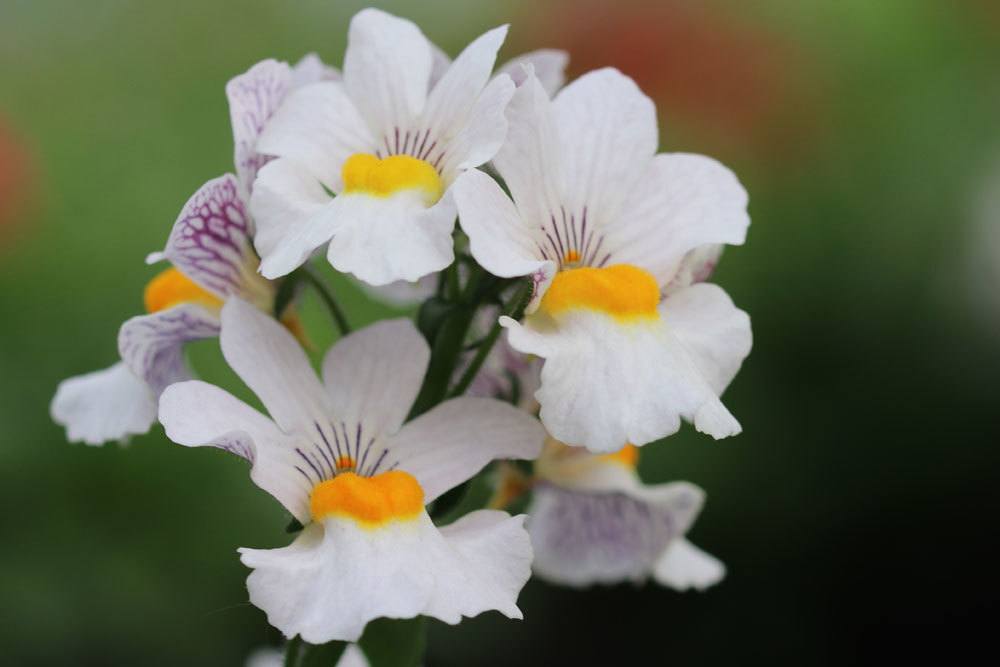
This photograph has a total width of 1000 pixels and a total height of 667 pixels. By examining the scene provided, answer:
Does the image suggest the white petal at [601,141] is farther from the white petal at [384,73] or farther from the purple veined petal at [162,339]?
the purple veined petal at [162,339]

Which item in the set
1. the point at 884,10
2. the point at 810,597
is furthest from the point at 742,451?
the point at 884,10

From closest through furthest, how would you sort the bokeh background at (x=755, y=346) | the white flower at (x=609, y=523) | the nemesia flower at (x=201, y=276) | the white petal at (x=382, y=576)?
1. the white petal at (x=382, y=576)
2. the nemesia flower at (x=201, y=276)
3. the white flower at (x=609, y=523)
4. the bokeh background at (x=755, y=346)

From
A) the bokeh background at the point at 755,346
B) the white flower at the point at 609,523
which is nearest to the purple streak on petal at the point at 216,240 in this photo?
the white flower at the point at 609,523

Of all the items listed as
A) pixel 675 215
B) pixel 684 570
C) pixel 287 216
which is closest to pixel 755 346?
pixel 684 570

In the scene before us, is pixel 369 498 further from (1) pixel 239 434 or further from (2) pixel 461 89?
(2) pixel 461 89

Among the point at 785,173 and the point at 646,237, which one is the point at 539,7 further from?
the point at 646,237

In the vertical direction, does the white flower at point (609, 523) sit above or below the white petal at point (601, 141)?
below

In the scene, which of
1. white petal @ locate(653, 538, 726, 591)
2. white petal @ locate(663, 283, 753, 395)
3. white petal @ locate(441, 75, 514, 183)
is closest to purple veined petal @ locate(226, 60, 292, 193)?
white petal @ locate(441, 75, 514, 183)
